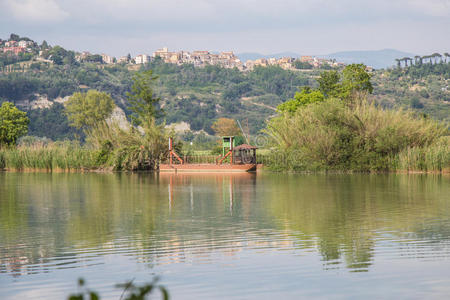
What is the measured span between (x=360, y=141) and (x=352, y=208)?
14756 mm

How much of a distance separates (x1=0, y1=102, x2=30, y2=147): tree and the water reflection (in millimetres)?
17073

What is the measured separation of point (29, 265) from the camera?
878 centimetres

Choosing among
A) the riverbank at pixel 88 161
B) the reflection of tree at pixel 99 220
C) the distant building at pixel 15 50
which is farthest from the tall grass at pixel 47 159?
the distant building at pixel 15 50

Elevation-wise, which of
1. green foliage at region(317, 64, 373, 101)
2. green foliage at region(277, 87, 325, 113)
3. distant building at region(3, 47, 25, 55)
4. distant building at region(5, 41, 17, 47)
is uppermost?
distant building at region(5, 41, 17, 47)

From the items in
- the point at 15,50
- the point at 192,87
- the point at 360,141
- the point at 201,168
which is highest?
the point at 15,50

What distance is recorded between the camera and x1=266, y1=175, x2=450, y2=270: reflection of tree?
33.8ft

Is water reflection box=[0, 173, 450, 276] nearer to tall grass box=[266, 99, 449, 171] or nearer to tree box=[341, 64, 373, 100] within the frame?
tall grass box=[266, 99, 449, 171]

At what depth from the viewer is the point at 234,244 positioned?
1028cm

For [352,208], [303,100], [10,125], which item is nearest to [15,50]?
[10,125]

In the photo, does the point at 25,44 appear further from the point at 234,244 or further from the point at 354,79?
the point at 234,244

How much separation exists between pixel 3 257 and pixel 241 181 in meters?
16.5

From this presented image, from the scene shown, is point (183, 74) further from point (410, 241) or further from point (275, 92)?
point (410, 241)

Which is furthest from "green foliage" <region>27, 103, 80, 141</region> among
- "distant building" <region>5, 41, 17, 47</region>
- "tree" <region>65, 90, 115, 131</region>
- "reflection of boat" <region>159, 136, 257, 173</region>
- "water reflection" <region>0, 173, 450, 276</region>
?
"distant building" <region>5, 41, 17, 47</region>

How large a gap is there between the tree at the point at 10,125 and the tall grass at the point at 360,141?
16793 mm
